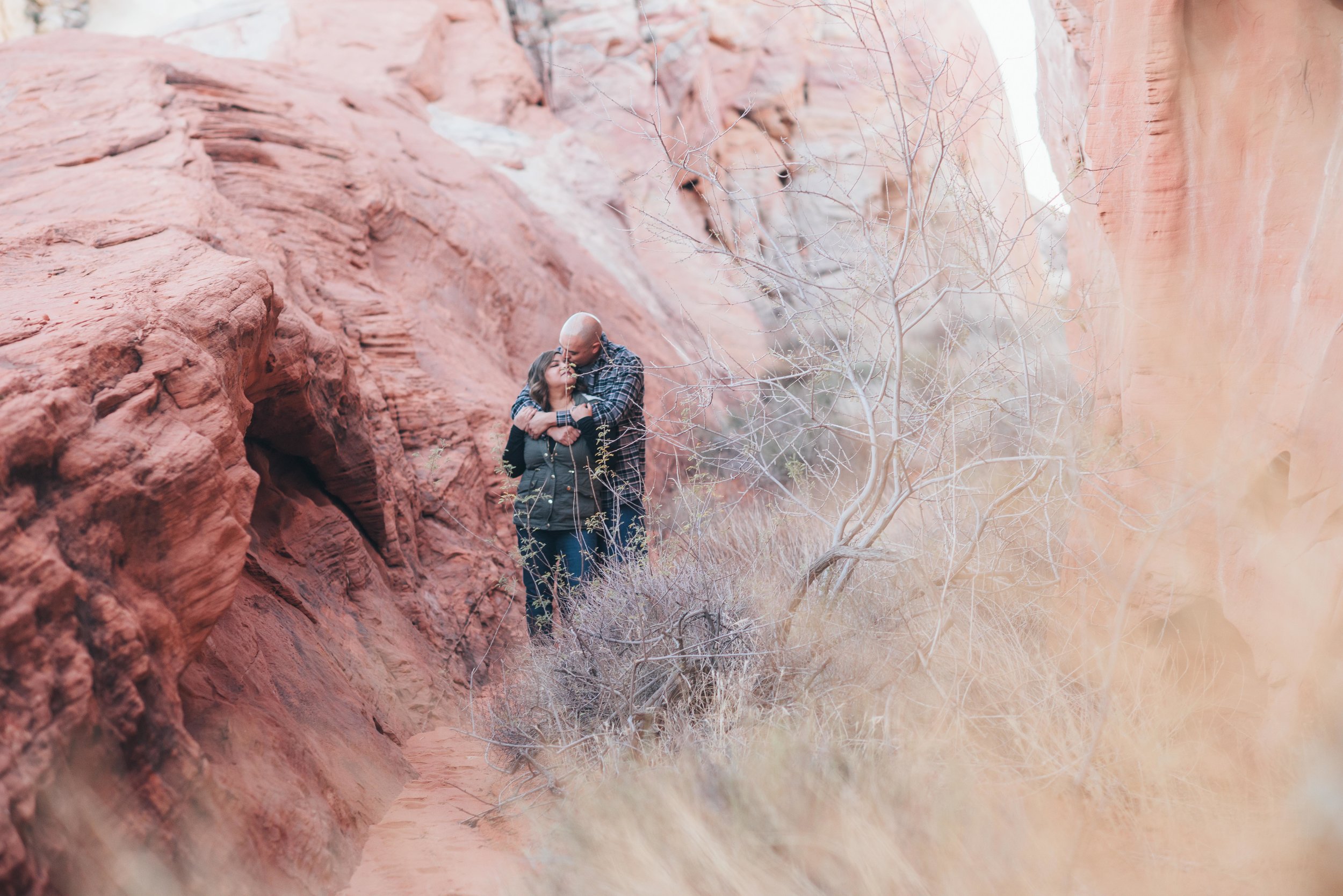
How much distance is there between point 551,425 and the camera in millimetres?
4496

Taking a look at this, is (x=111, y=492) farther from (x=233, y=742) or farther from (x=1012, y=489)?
(x=1012, y=489)

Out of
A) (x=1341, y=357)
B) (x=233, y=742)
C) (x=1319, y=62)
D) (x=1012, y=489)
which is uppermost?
(x=1319, y=62)

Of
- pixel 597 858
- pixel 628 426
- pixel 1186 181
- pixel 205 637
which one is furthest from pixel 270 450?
pixel 1186 181

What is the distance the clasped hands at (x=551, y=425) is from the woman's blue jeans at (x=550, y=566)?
17.9 inches

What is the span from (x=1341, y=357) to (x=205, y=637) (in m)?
3.51

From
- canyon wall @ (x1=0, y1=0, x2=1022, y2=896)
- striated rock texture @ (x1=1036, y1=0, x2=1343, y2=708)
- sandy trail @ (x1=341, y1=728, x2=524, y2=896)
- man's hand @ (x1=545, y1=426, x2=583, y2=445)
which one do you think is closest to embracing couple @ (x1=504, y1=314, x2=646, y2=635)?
man's hand @ (x1=545, y1=426, x2=583, y2=445)

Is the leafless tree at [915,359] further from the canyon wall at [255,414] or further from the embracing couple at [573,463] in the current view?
the embracing couple at [573,463]

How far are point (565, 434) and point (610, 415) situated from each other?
0.80 ft

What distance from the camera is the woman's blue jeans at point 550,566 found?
171 inches

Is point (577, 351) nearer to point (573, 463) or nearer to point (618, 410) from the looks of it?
point (618, 410)

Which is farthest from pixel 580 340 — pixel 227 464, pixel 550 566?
pixel 227 464

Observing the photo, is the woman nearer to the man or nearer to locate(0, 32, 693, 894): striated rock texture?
the man

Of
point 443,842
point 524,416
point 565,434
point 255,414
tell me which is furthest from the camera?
point 524,416

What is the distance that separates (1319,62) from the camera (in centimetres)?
329
